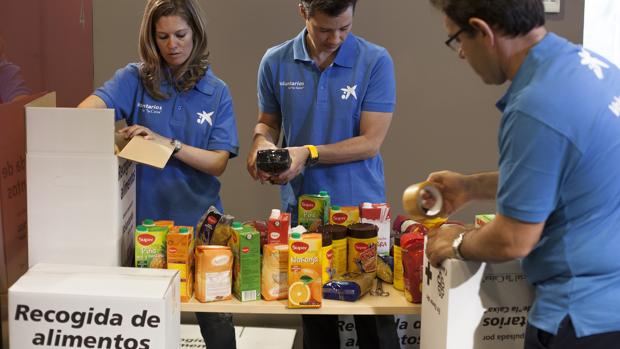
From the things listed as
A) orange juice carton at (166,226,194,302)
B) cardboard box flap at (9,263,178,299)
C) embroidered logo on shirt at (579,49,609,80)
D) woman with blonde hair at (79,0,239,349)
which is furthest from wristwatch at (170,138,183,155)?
embroidered logo on shirt at (579,49,609,80)

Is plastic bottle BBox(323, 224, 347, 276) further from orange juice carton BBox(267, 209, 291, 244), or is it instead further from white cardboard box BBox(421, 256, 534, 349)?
white cardboard box BBox(421, 256, 534, 349)

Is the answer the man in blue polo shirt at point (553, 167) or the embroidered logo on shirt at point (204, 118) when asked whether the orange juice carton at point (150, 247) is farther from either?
the man in blue polo shirt at point (553, 167)

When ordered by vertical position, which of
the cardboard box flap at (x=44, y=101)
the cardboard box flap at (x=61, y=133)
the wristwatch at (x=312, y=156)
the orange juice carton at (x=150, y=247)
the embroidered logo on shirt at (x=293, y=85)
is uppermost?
the embroidered logo on shirt at (x=293, y=85)

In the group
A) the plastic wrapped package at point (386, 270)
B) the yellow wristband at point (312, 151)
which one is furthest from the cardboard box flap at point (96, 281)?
the yellow wristband at point (312, 151)

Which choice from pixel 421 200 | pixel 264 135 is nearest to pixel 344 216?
pixel 421 200

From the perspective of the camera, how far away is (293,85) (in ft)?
8.97

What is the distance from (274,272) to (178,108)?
2.62ft

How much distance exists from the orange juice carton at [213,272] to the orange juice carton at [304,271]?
0.19m

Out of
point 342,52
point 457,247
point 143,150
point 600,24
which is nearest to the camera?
point 457,247

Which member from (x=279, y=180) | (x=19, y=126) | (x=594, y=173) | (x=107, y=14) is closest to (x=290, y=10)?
(x=107, y=14)

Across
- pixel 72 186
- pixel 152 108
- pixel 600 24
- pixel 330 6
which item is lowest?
pixel 72 186

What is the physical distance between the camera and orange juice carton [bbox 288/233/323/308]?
200 cm

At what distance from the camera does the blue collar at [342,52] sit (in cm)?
270

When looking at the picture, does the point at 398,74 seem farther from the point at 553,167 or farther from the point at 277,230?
the point at 553,167
